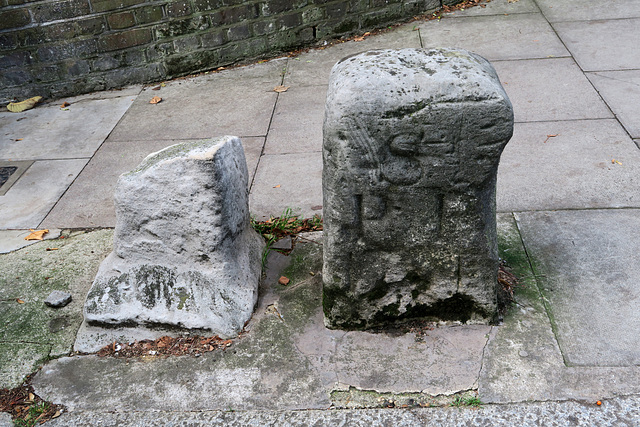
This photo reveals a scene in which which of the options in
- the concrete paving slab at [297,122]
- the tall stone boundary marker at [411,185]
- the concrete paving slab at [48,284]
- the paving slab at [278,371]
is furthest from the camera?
the concrete paving slab at [297,122]

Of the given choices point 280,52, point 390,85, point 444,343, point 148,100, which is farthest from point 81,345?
point 280,52

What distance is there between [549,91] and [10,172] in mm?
4841

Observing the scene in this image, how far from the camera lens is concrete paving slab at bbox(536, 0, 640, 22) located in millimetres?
7035

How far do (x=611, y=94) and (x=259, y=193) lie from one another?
334cm

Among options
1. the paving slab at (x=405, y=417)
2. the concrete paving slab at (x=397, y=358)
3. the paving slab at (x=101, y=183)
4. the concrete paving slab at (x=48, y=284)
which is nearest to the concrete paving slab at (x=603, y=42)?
the paving slab at (x=101, y=183)

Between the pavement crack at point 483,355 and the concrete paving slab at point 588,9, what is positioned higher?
the concrete paving slab at point 588,9

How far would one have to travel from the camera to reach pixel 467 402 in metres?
2.74

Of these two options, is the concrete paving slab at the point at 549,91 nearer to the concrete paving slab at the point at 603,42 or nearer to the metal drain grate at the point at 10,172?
the concrete paving slab at the point at 603,42

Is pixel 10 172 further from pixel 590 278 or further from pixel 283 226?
pixel 590 278

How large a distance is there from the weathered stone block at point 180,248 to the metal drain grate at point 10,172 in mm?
2039

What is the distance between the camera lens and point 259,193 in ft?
14.6

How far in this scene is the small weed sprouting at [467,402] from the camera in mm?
2734

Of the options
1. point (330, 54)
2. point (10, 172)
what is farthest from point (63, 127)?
point (330, 54)

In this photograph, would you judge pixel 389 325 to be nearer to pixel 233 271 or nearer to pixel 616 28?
pixel 233 271
